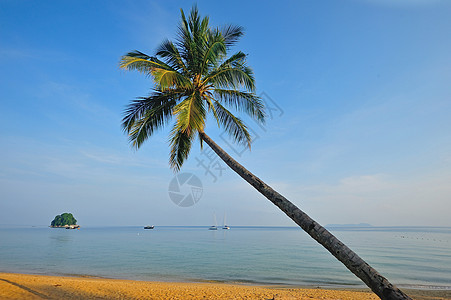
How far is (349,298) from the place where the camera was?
11.0m

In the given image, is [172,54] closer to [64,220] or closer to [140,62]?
[140,62]

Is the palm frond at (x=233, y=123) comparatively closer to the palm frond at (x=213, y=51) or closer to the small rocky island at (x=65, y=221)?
the palm frond at (x=213, y=51)

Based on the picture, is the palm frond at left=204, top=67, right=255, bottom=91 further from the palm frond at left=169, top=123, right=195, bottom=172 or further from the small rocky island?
the small rocky island

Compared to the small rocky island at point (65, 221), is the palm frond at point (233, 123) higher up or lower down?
higher up

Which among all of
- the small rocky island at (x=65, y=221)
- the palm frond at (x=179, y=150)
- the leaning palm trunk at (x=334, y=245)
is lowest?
the small rocky island at (x=65, y=221)

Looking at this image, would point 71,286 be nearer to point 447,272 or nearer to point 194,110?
point 194,110

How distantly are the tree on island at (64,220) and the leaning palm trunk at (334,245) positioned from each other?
6721 inches

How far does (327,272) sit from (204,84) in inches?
677

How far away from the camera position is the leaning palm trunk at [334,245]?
13.8 ft

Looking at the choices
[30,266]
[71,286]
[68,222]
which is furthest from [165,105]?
[68,222]

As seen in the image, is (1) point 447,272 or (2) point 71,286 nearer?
(2) point 71,286

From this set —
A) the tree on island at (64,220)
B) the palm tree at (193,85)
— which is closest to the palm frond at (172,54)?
the palm tree at (193,85)

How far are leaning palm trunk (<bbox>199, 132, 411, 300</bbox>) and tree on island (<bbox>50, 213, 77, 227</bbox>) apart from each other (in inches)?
6721

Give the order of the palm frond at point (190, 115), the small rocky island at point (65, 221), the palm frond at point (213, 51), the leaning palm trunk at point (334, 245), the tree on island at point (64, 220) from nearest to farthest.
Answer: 1. the leaning palm trunk at point (334, 245)
2. the palm frond at point (190, 115)
3. the palm frond at point (213, 51)
4. the small rocky island at point (65, 221)
5. the tree on island at point (64, 220)
